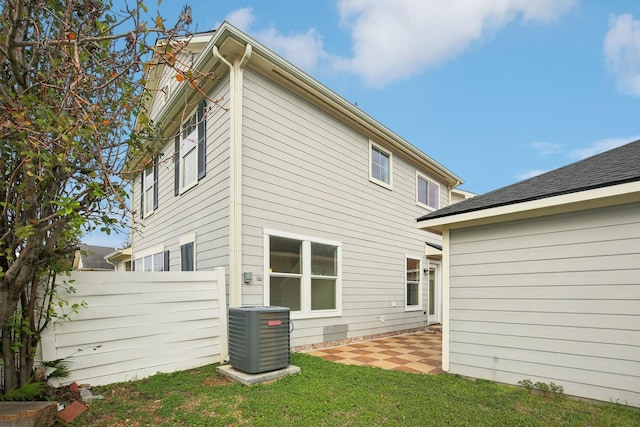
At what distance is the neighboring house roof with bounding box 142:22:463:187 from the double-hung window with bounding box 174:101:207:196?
51 cm

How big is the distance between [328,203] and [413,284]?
14.0 feet

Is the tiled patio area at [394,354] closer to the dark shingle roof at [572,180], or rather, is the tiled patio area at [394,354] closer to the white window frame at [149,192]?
the dark shingle roof at [572,180]

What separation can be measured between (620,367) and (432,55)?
12.0 meters

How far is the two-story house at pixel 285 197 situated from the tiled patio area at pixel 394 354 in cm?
Result: 44

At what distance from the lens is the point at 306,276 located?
6547mm

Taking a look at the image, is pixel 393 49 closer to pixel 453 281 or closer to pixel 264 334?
pixel 453 281

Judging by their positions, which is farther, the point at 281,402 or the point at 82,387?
the point at 82,387

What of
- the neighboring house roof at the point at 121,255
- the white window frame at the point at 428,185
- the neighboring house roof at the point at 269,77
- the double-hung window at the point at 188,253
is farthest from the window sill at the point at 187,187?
the neighboring house roof at the point at 121,255

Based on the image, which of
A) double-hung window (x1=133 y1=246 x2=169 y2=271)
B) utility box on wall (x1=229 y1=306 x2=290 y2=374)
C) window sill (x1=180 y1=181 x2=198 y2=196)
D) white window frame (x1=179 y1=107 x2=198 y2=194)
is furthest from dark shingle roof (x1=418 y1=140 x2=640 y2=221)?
double-hung window (x1=133 y1=246 x2=169 y2=271)

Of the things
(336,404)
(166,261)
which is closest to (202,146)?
(166,261)

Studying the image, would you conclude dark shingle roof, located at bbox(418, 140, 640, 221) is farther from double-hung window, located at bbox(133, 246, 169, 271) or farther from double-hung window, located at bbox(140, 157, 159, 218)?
double-hung window, located at bbox(140, 157, 159, 218)

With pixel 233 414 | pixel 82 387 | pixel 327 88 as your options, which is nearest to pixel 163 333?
pixel 82 387

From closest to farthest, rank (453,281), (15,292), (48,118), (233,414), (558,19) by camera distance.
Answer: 1. (48,118)
2. (15,292)
3. (233,414)
4. (453,281)
5. (558,19)

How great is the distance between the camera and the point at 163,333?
4711mm
